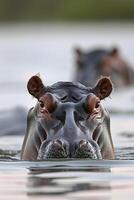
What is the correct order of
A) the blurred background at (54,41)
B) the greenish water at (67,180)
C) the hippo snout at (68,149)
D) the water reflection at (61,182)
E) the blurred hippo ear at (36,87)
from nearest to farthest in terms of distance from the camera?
the greenish water at (67,180) < the water reflection at (61,182) < the hippo snout at (68,149) < the blurred hippo ear at (36,87) < the blurred background at (54,41)

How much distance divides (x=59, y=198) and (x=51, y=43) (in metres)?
33.5

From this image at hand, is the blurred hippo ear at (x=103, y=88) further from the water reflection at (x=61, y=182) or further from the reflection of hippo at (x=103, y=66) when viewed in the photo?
the reflection of hippo at (x=103, y=66)

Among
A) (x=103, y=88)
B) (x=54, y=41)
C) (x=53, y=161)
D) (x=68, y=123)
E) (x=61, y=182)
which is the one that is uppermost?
(x=54, y=41)

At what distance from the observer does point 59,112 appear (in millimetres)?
9078

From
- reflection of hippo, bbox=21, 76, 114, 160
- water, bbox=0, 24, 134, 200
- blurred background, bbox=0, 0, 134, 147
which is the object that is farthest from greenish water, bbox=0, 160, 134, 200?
blurred background, bbox=0, 0, 134, 147

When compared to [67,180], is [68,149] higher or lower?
higher

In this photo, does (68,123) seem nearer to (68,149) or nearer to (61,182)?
(68,149)

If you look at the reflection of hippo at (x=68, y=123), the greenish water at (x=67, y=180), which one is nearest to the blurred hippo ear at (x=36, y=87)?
the reflection of hippo at (x=68, y=123)

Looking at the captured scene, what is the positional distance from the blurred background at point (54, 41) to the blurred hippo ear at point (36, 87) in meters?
4.03

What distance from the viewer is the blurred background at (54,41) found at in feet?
63.0

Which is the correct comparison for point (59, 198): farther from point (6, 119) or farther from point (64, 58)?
point (64, 58)

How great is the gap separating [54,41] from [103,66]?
65.7ft

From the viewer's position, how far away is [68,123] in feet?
29.1

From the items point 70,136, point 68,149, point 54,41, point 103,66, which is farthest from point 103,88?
point 54,41
